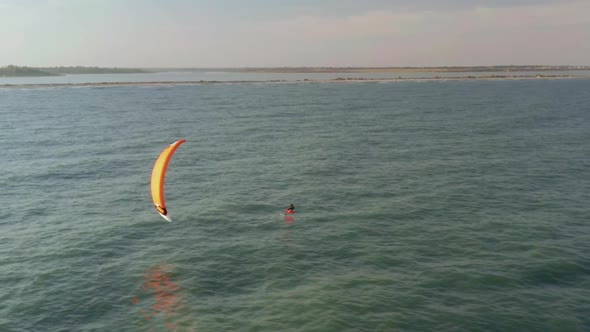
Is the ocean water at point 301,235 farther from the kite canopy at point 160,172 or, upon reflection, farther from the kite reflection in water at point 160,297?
the kite canopy at point 160,172

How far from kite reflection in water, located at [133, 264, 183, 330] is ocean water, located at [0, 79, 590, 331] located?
13 cm

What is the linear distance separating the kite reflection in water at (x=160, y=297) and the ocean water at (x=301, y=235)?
0.13 meters

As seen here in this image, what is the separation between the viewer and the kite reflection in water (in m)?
26.3

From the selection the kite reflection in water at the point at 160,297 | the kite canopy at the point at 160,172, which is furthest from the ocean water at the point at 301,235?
the kite canopy at the point at 160,172

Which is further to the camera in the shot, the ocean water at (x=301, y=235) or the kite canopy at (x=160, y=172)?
the kite canopy at (x=160, y=172)

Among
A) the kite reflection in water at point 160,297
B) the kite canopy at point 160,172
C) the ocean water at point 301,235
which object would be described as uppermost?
the kite canopy at point 160,172

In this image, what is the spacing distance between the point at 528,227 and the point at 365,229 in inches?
588

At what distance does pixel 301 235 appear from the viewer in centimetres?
3844

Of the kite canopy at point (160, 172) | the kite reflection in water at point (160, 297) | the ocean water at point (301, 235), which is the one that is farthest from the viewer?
the kite canopy at point (160, 172)

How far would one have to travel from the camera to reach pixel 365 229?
129ft

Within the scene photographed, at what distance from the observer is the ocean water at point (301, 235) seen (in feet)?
87.7

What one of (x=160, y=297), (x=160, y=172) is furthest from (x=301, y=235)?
(x=160, y=297)

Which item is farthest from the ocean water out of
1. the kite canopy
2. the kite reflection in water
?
the kite canopy

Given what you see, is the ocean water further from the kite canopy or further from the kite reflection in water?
the kite canopy
